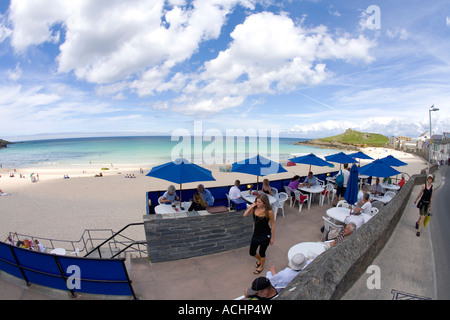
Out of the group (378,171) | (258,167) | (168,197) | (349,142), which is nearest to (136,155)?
(168,197)

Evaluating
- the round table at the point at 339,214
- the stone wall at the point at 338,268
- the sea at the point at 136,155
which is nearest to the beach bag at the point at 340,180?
the round table at the point at 339,214

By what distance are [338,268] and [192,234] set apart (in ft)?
8.88

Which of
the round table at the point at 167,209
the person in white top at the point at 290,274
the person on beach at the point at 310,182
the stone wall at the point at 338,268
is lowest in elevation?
the person in white top at the point at 290,274

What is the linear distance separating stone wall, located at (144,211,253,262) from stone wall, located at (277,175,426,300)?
6.43ft

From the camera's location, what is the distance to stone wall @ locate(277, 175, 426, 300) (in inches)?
91.9

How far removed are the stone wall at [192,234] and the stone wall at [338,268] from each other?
196 cm

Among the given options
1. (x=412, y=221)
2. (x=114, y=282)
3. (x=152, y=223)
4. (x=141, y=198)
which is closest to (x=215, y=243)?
(x=152, y=223)

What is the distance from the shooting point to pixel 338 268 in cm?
275

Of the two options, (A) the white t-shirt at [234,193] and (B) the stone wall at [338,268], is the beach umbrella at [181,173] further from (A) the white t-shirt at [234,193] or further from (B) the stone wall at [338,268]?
(B) the stone wall at [338,268]

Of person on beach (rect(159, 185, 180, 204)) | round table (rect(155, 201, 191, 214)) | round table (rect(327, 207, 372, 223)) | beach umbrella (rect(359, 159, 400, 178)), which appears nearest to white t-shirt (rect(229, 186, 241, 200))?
round table (rect(155, 201, 191, 214))

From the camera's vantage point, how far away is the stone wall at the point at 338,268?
7.65 ft

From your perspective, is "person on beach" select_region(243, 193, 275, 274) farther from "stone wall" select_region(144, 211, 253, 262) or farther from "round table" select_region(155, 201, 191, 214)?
"round table" select_region(155, 201, 191, 214)
